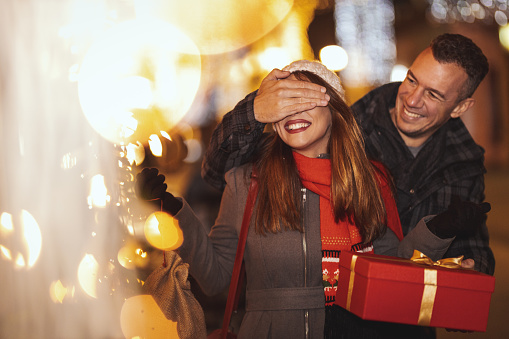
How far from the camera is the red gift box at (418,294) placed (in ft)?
5.91

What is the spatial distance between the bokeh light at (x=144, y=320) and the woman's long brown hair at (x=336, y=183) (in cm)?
62

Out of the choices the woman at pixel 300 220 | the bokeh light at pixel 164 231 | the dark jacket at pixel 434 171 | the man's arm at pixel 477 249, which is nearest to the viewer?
the bokeh light at pixel 164 231

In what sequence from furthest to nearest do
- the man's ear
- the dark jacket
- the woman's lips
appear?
the man's ear
the dark jacket
the woman's lips

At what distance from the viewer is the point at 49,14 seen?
54.3 inches

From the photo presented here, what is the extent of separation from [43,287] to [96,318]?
19cm

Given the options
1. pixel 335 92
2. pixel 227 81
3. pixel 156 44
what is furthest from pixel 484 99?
pixel 335 92

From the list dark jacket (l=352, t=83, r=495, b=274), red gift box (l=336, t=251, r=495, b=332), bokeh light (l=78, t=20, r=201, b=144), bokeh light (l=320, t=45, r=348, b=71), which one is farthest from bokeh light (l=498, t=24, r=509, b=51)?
bokeh light (l=78, t=20, r=201, b=144)

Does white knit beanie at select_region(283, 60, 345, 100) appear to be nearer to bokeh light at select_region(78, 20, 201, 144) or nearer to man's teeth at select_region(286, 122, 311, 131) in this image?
man's teeth at select_region(286, 122, 311, 131)

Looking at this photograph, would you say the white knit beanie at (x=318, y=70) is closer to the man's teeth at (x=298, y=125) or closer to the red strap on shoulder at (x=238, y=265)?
the man's teeth at (x=298, y=125)

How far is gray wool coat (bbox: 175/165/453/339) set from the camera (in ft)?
7.14

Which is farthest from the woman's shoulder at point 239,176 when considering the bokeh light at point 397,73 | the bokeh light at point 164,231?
the bokeh light at point 397,73

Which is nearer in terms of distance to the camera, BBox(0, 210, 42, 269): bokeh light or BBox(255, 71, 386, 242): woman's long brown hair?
BBox(0, 210, 42, 269): bokeh light

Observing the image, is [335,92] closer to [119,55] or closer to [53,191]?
[119,55]

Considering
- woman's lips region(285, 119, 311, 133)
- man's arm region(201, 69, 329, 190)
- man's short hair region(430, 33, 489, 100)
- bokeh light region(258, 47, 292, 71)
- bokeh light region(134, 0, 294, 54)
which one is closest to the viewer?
man's arm region(201, 69, 329, 190)
